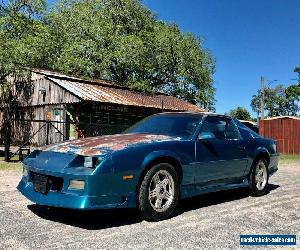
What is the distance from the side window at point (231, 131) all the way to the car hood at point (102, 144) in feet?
4.47

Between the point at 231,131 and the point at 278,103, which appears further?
the point at 278,103

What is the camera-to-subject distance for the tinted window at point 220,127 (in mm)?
6735

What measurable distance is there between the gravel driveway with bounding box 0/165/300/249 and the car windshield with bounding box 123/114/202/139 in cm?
118

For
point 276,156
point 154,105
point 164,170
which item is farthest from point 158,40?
point 164,170

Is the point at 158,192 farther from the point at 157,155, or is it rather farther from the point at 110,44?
the point at 110,44

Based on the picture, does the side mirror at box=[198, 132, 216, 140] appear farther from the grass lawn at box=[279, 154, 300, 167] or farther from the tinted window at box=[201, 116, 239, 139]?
the grass lawn at box=[279, 154, 300, 167]

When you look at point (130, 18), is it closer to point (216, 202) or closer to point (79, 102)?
point (79, 102)

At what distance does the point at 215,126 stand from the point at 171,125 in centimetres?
81

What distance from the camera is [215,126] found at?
691 centimetres

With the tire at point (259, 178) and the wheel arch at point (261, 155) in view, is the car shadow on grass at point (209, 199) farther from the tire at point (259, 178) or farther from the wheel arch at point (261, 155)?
the wheel arch at point (261, 155)

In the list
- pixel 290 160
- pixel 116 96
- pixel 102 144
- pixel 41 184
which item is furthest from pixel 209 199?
pixel 116 96

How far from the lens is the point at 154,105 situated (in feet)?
96.1

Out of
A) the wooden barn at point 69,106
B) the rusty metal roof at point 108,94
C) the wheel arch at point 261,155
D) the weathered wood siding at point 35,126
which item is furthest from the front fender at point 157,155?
the weathered wood siding at point 35,126

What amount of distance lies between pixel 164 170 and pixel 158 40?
34.6m
